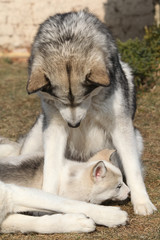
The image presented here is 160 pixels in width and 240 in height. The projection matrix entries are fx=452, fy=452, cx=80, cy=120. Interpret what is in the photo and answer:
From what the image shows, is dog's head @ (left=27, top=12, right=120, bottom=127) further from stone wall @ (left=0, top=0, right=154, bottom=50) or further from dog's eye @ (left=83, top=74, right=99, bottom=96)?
stone wall @ (left=0, top=0, right=154, bottom=50)

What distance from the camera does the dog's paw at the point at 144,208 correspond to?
14.4 feet

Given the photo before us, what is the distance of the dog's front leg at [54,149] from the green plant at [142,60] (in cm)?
394

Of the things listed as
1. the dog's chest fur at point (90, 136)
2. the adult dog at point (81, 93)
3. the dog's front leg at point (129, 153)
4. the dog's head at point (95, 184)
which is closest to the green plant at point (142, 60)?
the adult dog at point (81, 93)

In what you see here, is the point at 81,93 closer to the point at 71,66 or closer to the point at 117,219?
the point at 71,66

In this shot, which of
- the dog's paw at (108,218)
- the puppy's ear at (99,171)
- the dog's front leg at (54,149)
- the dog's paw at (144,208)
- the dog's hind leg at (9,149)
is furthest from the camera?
the dog's hind leg at (9,149)

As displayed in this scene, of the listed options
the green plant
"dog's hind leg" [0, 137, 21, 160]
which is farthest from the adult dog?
the green plant

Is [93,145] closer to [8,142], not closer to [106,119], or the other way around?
[106,119]

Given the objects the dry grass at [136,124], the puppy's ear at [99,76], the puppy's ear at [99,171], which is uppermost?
the puppy's ear at [99,76]

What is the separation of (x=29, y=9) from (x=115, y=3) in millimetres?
2135

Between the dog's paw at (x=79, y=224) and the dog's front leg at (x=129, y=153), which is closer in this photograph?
the dog's paw at (x=79, y=224)

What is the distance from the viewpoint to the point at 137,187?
4609mm

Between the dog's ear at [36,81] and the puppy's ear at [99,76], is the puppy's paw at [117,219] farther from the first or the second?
the dog's ear at [36,81]

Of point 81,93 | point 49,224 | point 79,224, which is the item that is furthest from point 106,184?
point 81,93

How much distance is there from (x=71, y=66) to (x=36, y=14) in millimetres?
7366
